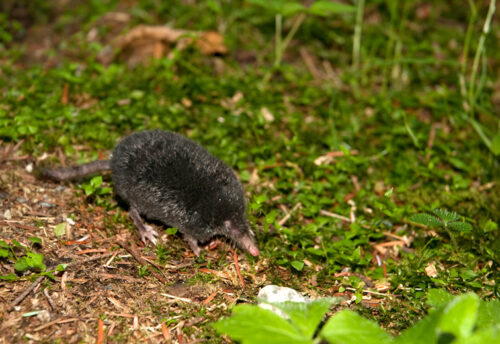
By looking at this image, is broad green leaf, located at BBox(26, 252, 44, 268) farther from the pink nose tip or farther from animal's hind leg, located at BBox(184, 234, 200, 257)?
the pink nose tip

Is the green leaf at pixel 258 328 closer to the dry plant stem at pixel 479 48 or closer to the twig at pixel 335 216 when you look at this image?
the twig at pixel 335 216

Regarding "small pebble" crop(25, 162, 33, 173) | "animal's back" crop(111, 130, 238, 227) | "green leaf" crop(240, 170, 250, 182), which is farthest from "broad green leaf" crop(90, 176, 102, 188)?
"green leaf" crop(240, 170, 250, 182)

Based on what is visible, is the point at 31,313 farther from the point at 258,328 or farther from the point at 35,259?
the point at 258,328

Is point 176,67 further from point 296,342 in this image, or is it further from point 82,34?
point 296,342

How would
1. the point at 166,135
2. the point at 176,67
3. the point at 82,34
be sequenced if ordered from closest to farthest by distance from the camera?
1. the point at 166,135
2. the point at 176,67
3. the point at 82,34

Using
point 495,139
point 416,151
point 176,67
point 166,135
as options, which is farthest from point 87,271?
point 495,139

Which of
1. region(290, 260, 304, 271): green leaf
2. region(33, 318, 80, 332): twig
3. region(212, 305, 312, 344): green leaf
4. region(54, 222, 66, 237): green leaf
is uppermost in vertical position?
region(212, 305, 312, 344): green leaf

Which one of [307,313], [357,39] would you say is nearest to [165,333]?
[307,313]
